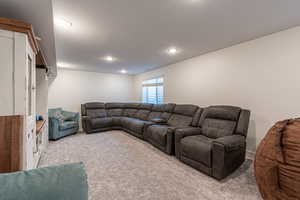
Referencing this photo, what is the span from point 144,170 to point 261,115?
95.3 inches

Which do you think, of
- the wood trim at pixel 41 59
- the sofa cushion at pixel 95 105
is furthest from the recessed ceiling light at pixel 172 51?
the sofa cushion at pixel 95 105

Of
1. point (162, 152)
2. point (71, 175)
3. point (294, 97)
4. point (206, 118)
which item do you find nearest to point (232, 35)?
point (294, 97)

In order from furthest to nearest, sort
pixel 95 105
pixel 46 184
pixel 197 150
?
pixel 95 105
pixel 197 150
pixel 46 184

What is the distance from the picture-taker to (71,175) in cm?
65

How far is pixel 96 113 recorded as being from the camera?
5355mm

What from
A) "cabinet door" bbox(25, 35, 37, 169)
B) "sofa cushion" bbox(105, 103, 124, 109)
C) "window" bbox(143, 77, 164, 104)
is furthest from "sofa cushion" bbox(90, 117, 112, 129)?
"cabinet door" bbox(25, 35, 37, 169)

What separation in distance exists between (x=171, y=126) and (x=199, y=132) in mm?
819

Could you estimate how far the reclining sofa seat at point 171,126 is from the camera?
2950 millimetres

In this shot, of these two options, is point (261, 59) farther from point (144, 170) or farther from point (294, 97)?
point (144, 170)

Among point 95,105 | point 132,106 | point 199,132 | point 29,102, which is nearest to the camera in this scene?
point 29,102

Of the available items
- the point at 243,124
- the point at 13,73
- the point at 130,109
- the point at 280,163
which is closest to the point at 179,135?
the point at 243,124

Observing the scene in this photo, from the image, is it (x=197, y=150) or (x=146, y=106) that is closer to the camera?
(x=197, y=150)

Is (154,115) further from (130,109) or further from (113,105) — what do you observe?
(113,105)

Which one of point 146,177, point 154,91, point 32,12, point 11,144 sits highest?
point 32,12
